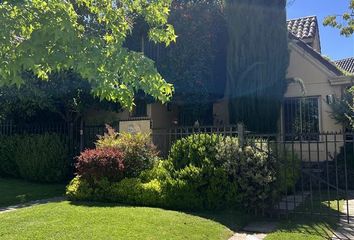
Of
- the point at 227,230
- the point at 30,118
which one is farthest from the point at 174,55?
the point at 227,230

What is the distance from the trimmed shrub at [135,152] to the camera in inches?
412

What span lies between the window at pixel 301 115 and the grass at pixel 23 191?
8.88 metres

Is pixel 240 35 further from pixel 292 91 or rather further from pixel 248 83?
pixel 292 91

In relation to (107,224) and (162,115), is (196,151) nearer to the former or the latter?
(107,224)

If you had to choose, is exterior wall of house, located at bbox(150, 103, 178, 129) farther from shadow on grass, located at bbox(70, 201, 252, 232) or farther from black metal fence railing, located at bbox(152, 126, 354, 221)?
shadow on grass, located at bbox(70, 201, 252, 232)

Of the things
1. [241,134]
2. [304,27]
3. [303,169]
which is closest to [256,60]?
[303,169]

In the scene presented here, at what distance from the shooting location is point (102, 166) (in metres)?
9.92

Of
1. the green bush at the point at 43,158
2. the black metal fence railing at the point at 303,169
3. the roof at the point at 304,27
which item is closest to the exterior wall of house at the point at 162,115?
the black metal fence railing at the point at 303,169

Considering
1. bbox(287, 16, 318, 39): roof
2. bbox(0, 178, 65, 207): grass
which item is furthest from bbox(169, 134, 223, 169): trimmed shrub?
bbox(287, 16, 318, 39): roof

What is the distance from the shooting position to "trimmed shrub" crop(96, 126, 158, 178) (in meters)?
10.5

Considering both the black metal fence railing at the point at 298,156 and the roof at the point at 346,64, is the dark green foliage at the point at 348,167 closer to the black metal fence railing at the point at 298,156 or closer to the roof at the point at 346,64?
the black metal fence railing at the point at 298,156

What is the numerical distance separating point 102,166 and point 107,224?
2.89 meters

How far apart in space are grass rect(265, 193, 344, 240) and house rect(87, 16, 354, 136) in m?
6.05

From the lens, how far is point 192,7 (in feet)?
49.8
